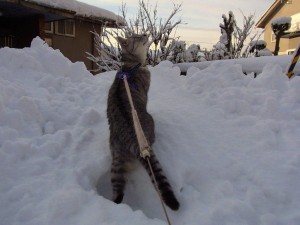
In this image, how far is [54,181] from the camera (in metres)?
3.20

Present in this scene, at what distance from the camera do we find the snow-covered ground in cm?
291

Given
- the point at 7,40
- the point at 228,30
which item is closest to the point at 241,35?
the point at 228,30

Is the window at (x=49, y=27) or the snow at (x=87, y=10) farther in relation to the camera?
the window at (x=49, y=27)

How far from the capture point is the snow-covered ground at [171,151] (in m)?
2.91

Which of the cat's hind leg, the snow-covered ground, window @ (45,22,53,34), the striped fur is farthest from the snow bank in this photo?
window @ (45,22,53,34)

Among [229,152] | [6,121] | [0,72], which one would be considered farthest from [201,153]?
[0,72]

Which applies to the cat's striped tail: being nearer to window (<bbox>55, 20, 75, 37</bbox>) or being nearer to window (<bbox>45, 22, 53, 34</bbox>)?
window (<bbox>45, 22, 53, 34</bbox>)

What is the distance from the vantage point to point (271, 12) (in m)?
28.1

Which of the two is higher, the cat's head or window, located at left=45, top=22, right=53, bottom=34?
window, located at left=45, top=22, right=53, bottom=34

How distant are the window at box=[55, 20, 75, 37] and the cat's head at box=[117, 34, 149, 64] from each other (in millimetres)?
12696

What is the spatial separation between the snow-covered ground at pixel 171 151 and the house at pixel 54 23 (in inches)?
260

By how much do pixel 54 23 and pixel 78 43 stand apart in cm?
192

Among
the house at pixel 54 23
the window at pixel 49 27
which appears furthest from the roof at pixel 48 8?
the window at pixel 49 27

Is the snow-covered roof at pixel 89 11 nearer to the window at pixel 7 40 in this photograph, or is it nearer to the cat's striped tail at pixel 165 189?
the window at pixel 7 40
